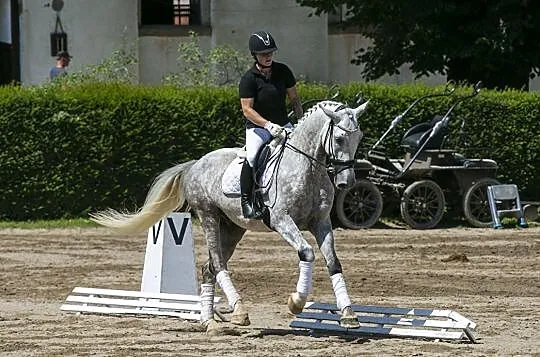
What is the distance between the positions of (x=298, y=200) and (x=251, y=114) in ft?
2.91

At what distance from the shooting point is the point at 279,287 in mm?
15234

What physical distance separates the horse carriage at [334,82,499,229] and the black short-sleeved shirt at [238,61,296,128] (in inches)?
390

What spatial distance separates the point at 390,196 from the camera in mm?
22938

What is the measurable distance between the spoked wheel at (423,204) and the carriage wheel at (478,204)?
0.46 metres

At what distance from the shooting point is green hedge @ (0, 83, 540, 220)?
75.4ft

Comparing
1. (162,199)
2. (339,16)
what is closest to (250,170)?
(162,199)

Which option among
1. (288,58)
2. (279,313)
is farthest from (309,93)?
(279,313)

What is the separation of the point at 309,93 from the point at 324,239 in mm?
12077

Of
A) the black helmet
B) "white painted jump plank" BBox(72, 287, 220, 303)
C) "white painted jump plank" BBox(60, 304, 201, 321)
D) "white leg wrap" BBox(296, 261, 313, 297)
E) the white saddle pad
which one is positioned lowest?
"white painted jump plank" BBox(60, 304, 201, 321)

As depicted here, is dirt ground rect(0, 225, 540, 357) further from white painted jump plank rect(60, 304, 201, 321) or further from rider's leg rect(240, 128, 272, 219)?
rider's leg rect(240, 128, 272, 219)

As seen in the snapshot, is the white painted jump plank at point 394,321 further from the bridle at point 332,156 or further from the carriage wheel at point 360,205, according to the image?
the carriage wheel at point 360,205

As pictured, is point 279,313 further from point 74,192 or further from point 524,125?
point 524,125

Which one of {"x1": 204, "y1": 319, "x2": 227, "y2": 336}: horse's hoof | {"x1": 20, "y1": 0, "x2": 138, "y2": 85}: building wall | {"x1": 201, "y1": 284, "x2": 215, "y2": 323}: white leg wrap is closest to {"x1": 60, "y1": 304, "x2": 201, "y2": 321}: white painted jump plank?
{"x1": 201, "y1": 284, "x2": 215, "y2": 323}: white leg wrap

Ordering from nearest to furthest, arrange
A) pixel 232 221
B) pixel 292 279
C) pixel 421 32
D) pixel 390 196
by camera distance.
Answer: pixel 232 221 → pixel 292 279 → pixel 390 196 → pixel 421 32
